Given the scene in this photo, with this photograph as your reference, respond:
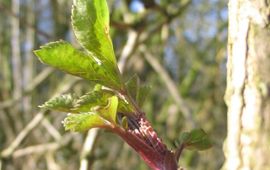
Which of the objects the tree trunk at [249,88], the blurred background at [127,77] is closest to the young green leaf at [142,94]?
the tree trunk at [249,88]

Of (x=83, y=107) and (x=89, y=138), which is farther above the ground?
(x=83, y=107)

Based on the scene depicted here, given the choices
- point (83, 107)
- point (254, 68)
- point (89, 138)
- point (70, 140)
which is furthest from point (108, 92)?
point (70, 140)

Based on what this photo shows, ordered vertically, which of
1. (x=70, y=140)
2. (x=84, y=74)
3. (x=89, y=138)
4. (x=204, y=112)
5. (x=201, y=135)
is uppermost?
(x=84, y=74)

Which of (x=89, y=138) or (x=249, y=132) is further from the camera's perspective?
(x=89, y=138)

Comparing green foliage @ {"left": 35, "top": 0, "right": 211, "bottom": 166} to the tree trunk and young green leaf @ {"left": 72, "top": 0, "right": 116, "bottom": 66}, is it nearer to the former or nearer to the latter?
young green leaf @ {"left": 72, "top": 0, "right": 116, "bottom": 66}

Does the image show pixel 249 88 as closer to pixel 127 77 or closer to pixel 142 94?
pixel 142 94

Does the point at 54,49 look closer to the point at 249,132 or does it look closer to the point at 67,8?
the point at 249,132
